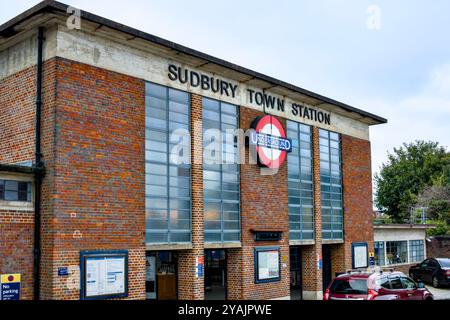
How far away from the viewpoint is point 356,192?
94.1 feet

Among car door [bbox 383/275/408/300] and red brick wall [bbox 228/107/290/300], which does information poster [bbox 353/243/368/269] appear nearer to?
red brick wall [bbox 228/107/290/300]

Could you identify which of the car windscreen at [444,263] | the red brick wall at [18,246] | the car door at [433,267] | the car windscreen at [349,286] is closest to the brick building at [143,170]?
the red brick wall at [18,246]

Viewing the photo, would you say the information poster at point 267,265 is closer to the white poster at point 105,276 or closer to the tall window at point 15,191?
the white poster at point 105,276

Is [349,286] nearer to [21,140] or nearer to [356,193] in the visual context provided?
[21,140]

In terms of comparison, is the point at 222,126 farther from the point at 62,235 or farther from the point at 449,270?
the point at 449,270

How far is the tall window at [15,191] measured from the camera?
48.7ft

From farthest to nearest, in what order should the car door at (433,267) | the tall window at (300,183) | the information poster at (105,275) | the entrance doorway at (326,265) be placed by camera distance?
the car door at (433,267) < the entrance doorway at (326,265) < the tall window at (300,183) < the information poster at (105,275)

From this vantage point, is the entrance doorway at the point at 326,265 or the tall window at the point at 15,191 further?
the entrance doorway at the point at 326,265

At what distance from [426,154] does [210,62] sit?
50.0 m

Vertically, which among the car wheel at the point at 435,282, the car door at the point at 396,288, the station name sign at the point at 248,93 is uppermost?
the station name sign at the point at 248,93

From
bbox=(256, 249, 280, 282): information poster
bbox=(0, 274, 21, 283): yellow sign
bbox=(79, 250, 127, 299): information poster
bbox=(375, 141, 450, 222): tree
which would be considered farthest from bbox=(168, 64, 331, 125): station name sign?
bbox=(375, 141, 450, 222): tree

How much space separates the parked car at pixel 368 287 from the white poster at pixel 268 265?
4975 millimetres

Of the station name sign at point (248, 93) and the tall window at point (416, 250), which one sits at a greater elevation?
the station name sign at point (248, 93)

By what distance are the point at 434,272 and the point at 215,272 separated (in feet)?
42.3
